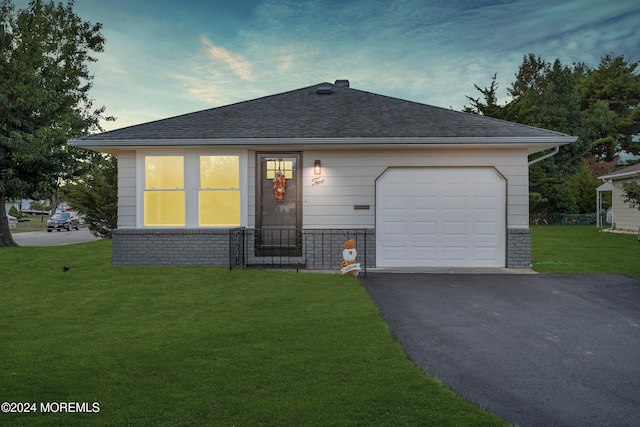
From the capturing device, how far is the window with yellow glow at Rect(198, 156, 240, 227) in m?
10.8

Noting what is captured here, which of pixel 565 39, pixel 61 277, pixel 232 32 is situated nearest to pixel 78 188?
pixel 232 32

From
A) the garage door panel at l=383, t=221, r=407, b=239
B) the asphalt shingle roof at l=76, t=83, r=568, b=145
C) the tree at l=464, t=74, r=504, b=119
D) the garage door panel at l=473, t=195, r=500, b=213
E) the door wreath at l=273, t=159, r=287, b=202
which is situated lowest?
the garage door panel at l=383, t=221, r=407, b=239

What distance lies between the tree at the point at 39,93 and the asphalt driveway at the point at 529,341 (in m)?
13.8

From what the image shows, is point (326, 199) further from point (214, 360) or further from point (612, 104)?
point (612, 104)

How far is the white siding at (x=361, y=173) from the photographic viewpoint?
1057cm

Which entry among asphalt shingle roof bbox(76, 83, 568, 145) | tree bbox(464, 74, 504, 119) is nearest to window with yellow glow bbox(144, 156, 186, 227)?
asphalt shingle roof bbox(76, 83, 568, 145)

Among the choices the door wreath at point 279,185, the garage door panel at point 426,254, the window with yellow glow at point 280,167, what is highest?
the window with yellow glow at point 280,167

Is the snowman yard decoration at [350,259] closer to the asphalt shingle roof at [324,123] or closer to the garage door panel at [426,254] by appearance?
the garage door panel at [426,254]

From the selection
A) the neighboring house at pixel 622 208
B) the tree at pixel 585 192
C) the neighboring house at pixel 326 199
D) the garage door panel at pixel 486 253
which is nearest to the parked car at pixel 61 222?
the neighboring house at pixel 326 199

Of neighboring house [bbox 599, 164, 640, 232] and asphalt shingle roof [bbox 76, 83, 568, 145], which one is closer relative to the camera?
asphalt shingle roof [bbox 76, 83, 568, 145]

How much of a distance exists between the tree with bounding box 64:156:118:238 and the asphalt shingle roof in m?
8.80

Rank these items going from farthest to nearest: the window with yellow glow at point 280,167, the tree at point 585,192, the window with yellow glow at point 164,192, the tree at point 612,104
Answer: the tree at point 612,104, the tree at point 585,192, the window with yellow glow at point 280,167, the window with yellow glow at point 164,192

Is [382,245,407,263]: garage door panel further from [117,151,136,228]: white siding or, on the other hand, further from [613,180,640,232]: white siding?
[613,180,640,232]: white siding

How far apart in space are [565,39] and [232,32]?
106 ft
